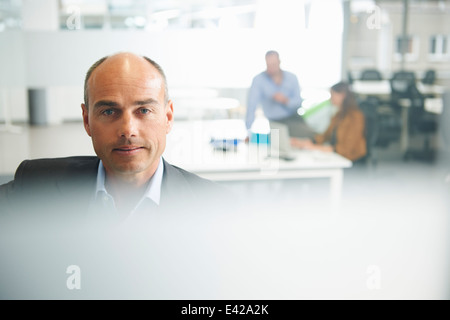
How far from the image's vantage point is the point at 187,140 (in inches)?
41.8

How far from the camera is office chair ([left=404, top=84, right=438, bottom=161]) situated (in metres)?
1.16

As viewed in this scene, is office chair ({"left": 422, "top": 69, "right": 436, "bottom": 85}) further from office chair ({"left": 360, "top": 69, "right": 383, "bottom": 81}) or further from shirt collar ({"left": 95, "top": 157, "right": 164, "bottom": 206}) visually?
shirt collar ({"left": 95, "top": 157, "right": 164, "bottom": 206})

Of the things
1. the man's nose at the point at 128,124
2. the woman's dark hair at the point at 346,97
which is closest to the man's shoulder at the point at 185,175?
the man's nose at the point at 128,124

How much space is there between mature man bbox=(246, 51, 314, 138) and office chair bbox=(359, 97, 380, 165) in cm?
17

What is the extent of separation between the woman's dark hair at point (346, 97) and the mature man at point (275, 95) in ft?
0.33

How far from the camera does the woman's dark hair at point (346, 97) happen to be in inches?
44.2

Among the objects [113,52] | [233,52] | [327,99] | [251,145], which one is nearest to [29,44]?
[113,52]

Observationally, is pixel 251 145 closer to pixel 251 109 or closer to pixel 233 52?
pixel 251 109

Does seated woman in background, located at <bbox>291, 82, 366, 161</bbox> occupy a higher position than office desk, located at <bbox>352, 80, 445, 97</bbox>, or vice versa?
office desk, located at <bbox>352, 80, 445, 97</bbox>

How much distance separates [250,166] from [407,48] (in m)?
0.48

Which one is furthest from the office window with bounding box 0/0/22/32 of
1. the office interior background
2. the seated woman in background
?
the seated woman in background

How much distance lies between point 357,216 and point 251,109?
35cm

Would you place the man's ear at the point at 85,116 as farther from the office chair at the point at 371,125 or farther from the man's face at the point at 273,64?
the office chair at the point at 371,125

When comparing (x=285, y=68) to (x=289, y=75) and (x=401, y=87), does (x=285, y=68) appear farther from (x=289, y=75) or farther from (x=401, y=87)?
(x=401, y=87)
